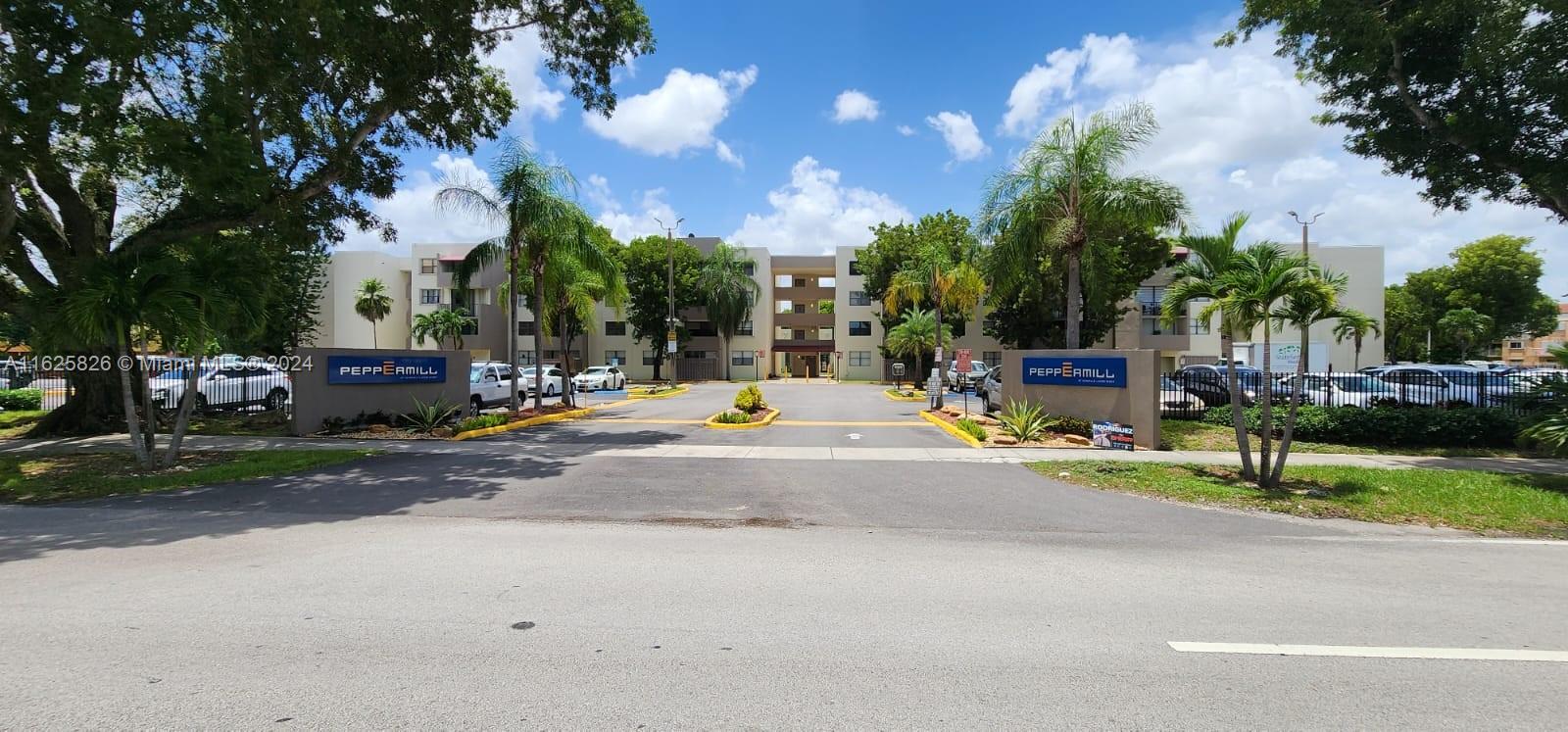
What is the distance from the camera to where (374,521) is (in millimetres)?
8219

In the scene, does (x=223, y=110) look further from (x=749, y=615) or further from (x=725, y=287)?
(x=725, y=287)

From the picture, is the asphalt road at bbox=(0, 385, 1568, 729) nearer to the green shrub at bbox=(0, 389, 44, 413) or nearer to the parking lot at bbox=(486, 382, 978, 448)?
the parking lot at bbox=(486, 382, 978, 448)

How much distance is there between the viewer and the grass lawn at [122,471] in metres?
10.1

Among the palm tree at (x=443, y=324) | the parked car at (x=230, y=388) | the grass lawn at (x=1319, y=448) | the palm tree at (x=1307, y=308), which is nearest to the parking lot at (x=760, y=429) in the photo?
the grass lawn at (x=1319, y=448)

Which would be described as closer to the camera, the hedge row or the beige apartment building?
the hedge row

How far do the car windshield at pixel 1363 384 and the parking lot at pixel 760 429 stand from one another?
11.5 metres

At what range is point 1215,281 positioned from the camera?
10.8m

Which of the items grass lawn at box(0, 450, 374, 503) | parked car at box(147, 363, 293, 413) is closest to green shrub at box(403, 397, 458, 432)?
grass lawn at box(0, 450, 374, 503)

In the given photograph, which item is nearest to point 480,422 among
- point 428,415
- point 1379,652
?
point 428,415

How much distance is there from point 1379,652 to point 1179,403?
1667cm

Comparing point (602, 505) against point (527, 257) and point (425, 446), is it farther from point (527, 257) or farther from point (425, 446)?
→ point (527, 257)

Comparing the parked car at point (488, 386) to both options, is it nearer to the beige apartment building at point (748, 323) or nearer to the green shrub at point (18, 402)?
the green shrub at point (18, 402)

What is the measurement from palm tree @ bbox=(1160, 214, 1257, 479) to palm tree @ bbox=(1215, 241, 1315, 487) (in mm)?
96

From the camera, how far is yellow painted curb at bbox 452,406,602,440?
668 inches
